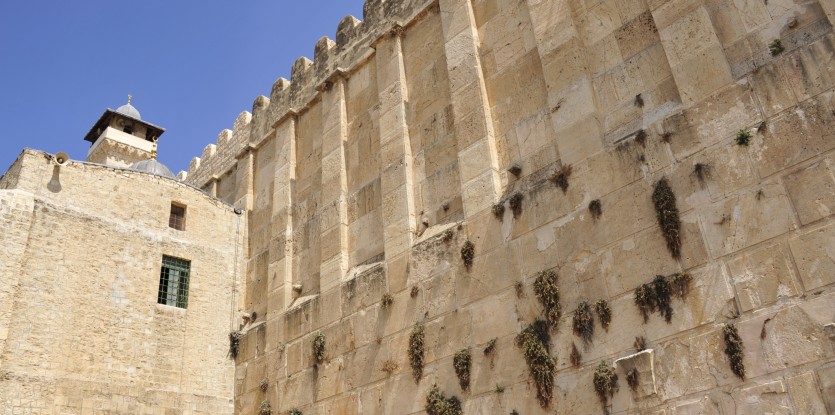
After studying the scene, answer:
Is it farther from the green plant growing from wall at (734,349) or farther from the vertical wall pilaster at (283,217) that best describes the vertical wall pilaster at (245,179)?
the green plant growing from wall at (734,349)

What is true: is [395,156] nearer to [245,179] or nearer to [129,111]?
[245,179]

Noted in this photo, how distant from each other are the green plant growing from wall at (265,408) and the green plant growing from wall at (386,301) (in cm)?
348

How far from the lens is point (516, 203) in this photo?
384 inches

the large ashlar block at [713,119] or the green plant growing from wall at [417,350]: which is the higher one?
the large ashlar block at [713,119]

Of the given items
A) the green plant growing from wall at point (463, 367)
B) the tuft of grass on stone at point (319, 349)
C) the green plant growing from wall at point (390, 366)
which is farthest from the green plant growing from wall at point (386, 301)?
the green plant growing from wall at point (463, 367)

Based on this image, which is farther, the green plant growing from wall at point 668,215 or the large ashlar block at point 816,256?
the green plant growing from wall at point 668,215

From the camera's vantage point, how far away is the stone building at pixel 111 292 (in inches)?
457

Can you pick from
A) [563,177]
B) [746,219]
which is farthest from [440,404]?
[746,219]

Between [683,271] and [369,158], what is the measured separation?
7.12m

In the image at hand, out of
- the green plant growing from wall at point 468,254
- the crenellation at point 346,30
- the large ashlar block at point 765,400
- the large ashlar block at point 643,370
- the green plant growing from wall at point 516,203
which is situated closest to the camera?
the large ashlar block at point 765,400

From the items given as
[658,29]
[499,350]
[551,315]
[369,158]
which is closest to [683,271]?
[551,315]

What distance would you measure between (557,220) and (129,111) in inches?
993

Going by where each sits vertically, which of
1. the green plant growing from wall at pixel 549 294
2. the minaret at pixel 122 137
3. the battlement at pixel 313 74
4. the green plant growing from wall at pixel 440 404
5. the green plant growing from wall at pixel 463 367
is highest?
the minaret at pixel 122 137

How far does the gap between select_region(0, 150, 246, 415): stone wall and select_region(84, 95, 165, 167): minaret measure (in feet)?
44.7
